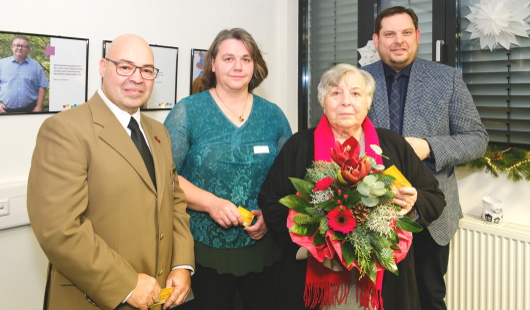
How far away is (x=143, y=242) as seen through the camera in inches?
58.9

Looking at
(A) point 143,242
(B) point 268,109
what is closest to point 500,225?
(B) point 268,109

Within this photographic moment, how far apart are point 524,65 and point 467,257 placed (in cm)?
113

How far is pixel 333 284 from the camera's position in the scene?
1.69 metres

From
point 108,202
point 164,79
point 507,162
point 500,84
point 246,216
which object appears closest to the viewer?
point 108,202

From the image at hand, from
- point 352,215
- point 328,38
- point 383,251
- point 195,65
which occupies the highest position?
point 328,38

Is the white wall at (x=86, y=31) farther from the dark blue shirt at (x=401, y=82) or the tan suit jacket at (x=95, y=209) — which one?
the dark blue shirt at (x=401, y=82)

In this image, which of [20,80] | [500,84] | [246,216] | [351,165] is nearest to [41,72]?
[20,80]

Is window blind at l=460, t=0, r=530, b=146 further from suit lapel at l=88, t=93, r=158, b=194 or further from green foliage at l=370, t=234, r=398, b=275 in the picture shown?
suit lapel at l=88, t=93, r=158, b=194

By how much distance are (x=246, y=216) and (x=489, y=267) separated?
148 centimetres

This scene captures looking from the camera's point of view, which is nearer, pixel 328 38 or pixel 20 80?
pixel 20 80

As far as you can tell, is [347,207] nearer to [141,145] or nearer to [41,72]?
[141,145]

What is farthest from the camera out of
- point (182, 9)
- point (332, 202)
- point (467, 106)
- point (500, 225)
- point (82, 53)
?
point (182, 9)

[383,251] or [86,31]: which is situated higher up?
[86,31]

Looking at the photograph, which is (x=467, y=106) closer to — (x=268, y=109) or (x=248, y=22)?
(x=268, y=109)
